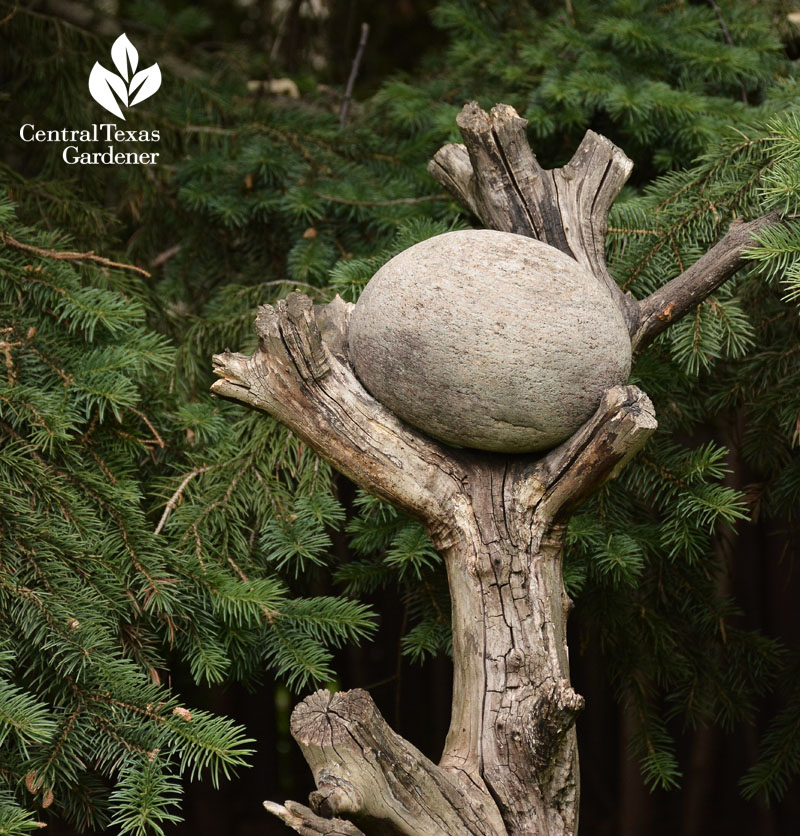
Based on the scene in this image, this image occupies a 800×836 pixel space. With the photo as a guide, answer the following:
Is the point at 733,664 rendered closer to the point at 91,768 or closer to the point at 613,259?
the point at 613,259

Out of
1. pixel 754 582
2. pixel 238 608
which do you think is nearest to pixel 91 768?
pixel 238 608

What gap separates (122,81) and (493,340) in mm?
1381

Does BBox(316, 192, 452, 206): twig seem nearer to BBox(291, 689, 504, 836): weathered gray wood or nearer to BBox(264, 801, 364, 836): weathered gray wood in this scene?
BBox(291, 689, 504, 836): weathered gray wood

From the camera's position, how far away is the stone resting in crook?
40.7 inches

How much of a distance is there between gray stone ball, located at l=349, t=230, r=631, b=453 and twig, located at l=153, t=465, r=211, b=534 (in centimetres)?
53

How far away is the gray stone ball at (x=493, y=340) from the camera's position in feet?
3.46

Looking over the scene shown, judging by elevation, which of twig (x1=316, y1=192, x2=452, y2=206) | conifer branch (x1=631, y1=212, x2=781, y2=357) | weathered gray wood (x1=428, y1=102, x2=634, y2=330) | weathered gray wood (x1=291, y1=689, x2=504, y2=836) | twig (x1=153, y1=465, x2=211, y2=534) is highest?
weathered gray wood (x1=428, y1=102, x2=634, y2=330)

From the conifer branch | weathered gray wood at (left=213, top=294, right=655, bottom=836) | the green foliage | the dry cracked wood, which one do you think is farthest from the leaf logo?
the conifer branch

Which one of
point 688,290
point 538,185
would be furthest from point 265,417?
point 688,290

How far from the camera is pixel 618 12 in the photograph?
1.99m

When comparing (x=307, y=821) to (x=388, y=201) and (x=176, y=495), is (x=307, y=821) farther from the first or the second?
(x=388, y=201)

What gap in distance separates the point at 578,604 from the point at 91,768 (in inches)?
32.5

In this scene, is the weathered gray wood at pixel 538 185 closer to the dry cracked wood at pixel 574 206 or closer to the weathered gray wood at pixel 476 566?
the dry cracked wood at pixel 574 206

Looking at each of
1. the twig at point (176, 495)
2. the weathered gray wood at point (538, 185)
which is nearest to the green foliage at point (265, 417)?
the twig at point (176, 495)
